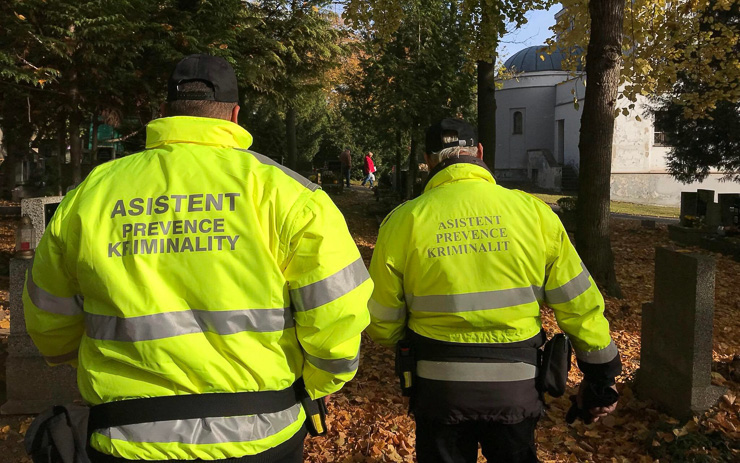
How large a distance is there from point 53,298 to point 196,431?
667 mm

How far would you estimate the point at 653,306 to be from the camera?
5.29 meters

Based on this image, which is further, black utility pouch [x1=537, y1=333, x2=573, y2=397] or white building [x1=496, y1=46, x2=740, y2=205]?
white building [x1=496, y1=46, x2=740, y2=205]

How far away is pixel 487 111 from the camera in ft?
37.4

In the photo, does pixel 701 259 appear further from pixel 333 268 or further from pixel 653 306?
pixel 333 268

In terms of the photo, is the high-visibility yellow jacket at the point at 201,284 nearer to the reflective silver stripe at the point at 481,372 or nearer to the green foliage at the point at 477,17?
the reflective silver stripe at the point at 481,372

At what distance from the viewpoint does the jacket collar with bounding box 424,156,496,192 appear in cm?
290

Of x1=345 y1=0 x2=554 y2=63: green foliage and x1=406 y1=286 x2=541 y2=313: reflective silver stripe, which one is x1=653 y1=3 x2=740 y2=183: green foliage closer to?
x1=345 y1=0 x2=554 y2=63: green foliage

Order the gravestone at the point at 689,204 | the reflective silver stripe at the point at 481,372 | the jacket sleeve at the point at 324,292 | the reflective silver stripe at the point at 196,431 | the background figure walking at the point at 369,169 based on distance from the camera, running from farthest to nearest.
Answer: the background figure walking at the point at 369,169
the gravestone at the point at 689,204
the reflective silver stripe at the point at 481,372
the jacket sleeve at the point at 324,292
the reflective silver stripe at the point at 196,431

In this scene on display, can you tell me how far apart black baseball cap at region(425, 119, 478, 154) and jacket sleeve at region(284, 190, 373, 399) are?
3.88 ft

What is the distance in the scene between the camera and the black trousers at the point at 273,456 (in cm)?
185

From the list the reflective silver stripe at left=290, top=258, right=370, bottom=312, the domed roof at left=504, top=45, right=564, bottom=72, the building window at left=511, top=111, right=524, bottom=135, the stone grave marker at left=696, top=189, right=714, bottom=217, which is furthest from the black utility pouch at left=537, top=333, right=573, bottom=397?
the building window at left=511, top=111, right=524, bottom=135

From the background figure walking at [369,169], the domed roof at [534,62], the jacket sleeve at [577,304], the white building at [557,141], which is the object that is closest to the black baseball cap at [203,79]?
the jacket sleeve at [577,304]

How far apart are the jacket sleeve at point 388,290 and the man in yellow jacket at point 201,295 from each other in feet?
2.55

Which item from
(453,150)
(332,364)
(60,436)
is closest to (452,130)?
(453,150)
